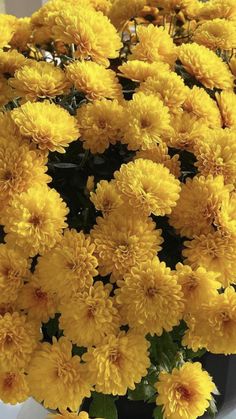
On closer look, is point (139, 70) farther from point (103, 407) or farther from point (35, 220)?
point (103, 407)

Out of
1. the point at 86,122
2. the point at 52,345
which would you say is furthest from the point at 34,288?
the point at 86,122

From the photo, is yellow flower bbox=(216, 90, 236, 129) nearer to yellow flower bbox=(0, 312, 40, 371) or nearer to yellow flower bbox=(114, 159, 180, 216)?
yellow flower bbox=(114, 159, 180, 216)

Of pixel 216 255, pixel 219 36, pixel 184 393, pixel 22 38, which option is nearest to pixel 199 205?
pixel 216 255

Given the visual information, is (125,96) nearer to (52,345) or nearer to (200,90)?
(200,90)

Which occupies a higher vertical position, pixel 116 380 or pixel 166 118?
pixel 166 118

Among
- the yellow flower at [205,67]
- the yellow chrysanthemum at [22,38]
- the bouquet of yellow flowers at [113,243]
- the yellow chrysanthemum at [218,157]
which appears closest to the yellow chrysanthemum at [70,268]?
the bouquet of yellow flowers at [113,243]
